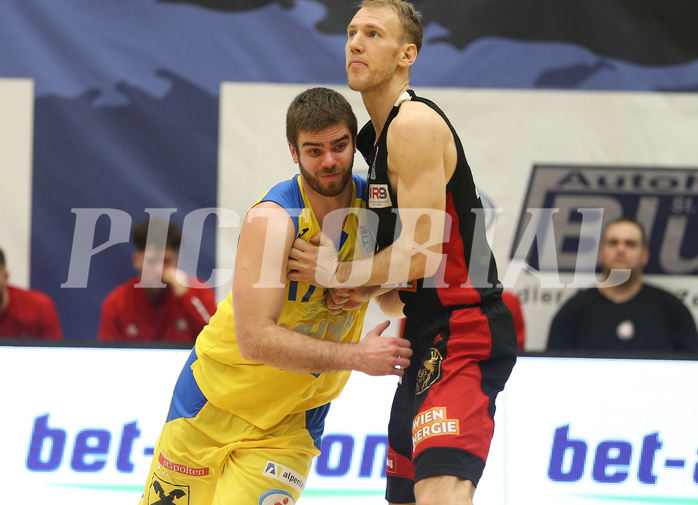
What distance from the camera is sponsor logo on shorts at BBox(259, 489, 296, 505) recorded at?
3592 mm

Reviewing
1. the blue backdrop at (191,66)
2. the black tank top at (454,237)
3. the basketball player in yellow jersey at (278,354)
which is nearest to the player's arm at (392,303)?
the basketball player in yellow jersey at (278,354)

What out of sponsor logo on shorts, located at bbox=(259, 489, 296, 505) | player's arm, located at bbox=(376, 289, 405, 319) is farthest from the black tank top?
sponsor logo on shorts, located at bbox=(259, 489, 296, 505)

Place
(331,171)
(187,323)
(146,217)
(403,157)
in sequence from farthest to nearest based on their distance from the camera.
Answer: (146,217) < (187,323) < (331,171) < (403,157)

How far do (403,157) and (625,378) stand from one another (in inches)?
104

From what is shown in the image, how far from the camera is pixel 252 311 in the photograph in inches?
129

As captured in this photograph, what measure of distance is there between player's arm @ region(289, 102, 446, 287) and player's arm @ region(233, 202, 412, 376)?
0.31 metres

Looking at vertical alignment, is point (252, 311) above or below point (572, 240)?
below


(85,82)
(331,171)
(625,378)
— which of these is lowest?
(625,378)

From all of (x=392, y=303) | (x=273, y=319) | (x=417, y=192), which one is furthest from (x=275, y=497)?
(x=417, y=192)

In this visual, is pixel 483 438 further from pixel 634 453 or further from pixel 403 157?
pixel 634 453

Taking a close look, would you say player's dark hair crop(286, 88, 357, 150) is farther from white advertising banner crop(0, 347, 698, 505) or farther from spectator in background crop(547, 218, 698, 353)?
spectator in background crop(547, 218, 698, 353)

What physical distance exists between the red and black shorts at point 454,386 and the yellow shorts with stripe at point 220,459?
1.84ft

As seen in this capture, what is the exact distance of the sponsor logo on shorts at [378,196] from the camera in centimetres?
329

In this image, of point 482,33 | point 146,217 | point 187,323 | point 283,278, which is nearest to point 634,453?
point 283,278
